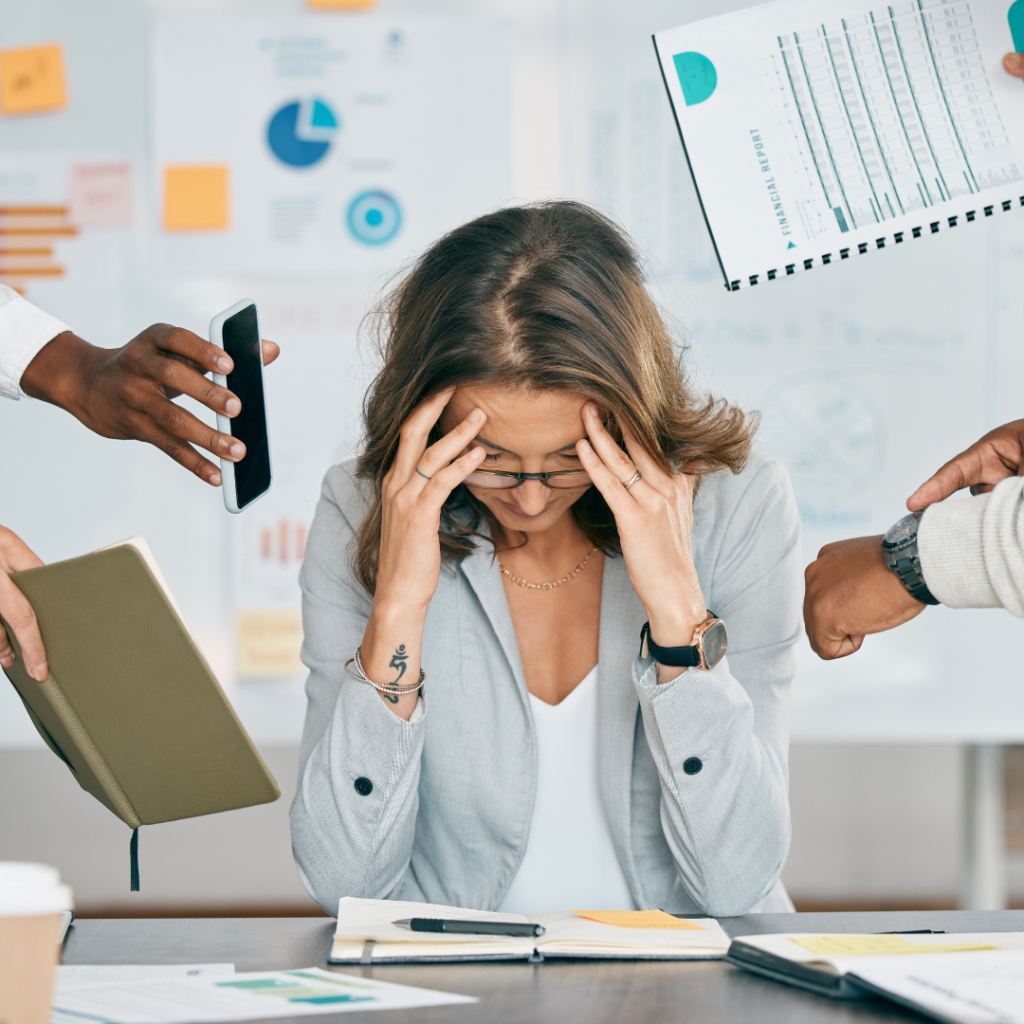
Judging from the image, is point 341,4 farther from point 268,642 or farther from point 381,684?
point 381,684

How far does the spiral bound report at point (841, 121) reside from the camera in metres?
1.00

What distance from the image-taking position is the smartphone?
105 centimetres

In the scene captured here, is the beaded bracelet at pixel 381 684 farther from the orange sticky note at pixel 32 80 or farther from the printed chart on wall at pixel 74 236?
the orange sticky note at pixel 32 80

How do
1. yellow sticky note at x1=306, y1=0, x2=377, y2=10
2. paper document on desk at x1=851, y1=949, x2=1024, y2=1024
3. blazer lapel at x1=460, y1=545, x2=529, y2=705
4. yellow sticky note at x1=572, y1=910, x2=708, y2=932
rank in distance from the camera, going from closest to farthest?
paper document on desk at x1=851, y1=949, x2=1024, y2=1024, yellow sticky note at x1=572, y1=910, x2=708, y2=932, blazer lapel at x1=460, y1=545, x2=529, y2=705, yellow sticky note at x1=306, y1=0, x2=377, y2=10

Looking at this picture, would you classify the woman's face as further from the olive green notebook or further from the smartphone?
the olive green notebook

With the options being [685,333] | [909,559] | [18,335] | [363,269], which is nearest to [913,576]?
[909,559]

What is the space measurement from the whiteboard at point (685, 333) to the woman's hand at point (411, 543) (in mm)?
897

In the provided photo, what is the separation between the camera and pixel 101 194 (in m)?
2.06

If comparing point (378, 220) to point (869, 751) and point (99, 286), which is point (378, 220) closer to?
point (99, 286)

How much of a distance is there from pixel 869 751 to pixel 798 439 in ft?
2.29

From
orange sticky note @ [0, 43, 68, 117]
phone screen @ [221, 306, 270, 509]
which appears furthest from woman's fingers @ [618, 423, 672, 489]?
orange sticky note @ [0, 43, 68, 117]

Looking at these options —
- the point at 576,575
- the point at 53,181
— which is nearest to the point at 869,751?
the point at 576,575

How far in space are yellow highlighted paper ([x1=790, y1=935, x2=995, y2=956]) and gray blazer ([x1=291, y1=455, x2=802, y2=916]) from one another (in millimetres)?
240

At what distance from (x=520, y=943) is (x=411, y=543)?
18.3 inches
